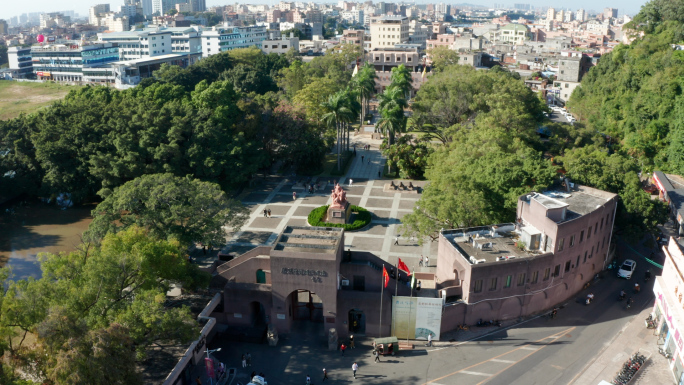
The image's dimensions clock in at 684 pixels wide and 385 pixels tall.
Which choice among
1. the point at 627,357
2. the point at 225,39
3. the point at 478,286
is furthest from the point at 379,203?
the point at 225,39

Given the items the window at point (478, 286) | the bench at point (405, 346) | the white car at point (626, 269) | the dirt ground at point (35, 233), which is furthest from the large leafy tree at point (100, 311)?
the white car at point (626, 269)

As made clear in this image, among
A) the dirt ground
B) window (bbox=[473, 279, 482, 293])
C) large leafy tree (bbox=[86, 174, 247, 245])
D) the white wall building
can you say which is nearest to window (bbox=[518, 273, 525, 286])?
window (bbox=[473, 279, 482, 293])

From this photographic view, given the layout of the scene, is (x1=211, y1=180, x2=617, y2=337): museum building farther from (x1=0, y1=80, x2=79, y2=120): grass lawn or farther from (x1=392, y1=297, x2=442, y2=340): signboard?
(x1=0, y1=80, x2=79, y2=120): grass lawn

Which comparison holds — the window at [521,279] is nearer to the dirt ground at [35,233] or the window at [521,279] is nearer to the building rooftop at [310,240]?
the building rooftop at [310,240]

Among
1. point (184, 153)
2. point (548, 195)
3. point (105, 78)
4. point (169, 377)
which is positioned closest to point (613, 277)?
point (548, 195)

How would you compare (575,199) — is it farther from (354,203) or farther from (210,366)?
(210,366)

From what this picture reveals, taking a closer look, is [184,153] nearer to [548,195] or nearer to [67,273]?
[67,273]
